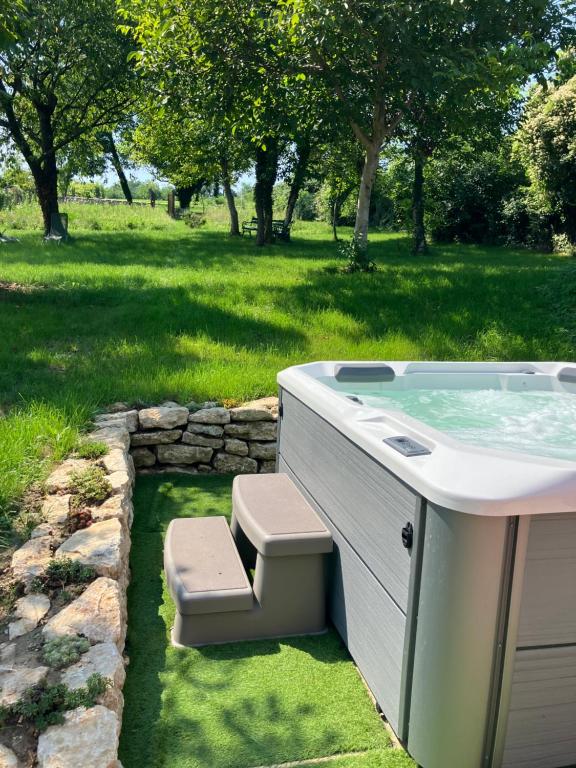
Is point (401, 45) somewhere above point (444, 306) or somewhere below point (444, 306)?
above

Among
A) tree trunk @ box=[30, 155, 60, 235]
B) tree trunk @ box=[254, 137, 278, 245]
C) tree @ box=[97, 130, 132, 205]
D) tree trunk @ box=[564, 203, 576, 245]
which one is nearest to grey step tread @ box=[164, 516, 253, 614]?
tree trunk @ box=[254, 137, 278, 245]

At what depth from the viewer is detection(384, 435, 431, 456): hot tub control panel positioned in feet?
5.85

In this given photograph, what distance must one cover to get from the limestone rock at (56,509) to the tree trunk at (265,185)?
1125cm

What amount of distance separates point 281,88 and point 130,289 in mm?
3280

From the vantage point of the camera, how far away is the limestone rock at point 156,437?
3854 mm

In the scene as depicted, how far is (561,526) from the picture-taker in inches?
60.4

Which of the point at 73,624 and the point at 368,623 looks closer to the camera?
the point at 73,624

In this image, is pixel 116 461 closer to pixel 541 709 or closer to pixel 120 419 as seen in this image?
pixel 120 419

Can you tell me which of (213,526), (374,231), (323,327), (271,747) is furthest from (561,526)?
(374,231)

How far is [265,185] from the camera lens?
13.9 metres

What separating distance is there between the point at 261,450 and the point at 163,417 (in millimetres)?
649

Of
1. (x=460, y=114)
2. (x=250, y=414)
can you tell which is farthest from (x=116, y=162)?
(x=250, y=414)

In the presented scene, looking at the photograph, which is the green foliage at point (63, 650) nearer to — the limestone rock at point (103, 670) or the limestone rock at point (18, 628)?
the limestone rock at point (103, 670)

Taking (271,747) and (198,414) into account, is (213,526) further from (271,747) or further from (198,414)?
(198,414)
